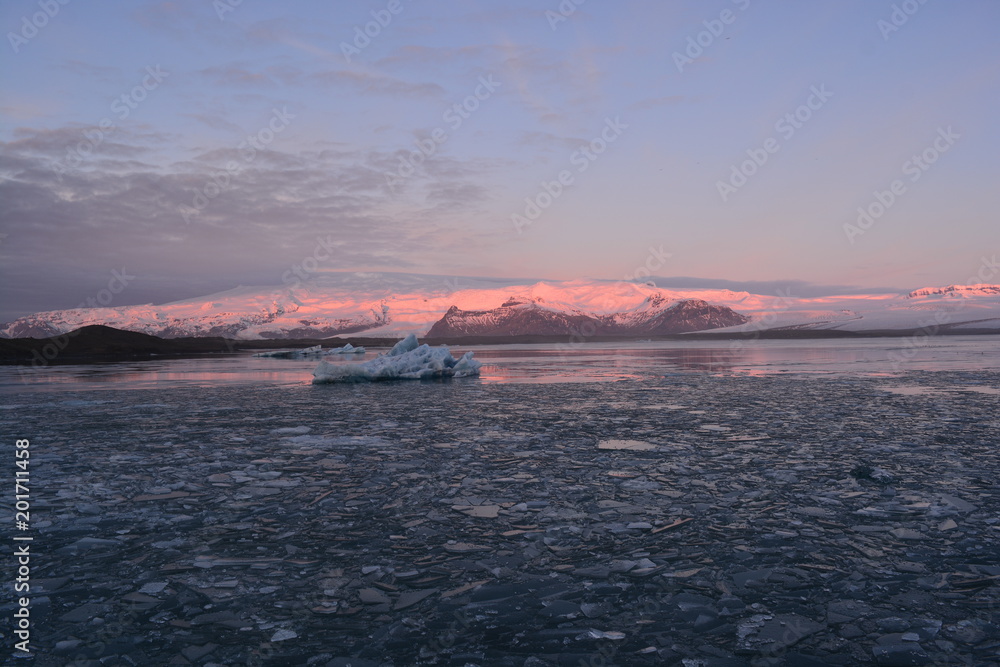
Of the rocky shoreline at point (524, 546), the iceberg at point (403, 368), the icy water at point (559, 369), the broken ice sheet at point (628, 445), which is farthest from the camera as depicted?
the icy water at point (559, 369)

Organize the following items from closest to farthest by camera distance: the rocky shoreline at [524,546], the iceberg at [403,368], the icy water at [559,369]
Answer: the rocky shoreline at [524,546], the iceberg at [403,368], the icy water at [559,369]

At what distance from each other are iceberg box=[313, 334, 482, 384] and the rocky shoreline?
12.2m

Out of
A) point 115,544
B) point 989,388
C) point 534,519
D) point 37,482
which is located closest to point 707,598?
point 534,519

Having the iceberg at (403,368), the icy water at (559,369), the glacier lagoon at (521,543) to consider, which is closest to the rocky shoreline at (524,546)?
the glacier lagoon at (521,543)

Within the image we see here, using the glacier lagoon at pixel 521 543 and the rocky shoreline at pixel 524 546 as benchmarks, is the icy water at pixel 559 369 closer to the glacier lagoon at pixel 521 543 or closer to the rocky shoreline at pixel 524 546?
the glacier lagoon at pixel 521 543

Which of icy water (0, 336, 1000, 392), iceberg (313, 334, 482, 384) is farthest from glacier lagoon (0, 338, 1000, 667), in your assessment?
icy water (0, 336, 1000, 392)

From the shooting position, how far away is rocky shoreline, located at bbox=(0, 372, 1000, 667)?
338 centimetres

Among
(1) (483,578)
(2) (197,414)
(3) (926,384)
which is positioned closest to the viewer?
(1) (483,578)

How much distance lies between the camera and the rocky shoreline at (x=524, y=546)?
11.1ft

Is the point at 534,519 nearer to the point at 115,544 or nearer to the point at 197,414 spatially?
the point at 115,544

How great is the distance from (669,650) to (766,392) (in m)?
14.2

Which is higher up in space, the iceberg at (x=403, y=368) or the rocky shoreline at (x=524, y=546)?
the iceberg at (x=403, y=368)

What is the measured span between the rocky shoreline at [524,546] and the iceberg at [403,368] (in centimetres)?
1215

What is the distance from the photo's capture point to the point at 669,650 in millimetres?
3266
